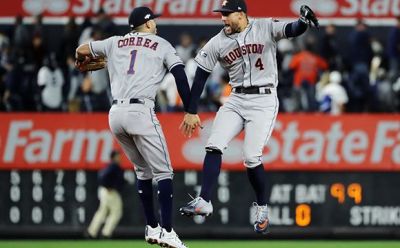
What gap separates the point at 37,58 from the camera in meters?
22.1

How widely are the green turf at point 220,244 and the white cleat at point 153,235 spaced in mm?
5096

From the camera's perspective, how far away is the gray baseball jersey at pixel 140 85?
14.2 m

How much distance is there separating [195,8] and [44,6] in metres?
2.22

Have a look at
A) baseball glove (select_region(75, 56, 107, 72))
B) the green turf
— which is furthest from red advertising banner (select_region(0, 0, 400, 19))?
baseball glove (select_region(75, 56, 107, 72))

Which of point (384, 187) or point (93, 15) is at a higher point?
point (93, 15)

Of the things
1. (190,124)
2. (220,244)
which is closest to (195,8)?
(220,244)

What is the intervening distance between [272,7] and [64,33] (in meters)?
3.66

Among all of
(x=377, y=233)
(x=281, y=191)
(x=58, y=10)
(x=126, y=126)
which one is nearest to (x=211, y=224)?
(x=281, y=191)

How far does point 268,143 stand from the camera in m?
21.2

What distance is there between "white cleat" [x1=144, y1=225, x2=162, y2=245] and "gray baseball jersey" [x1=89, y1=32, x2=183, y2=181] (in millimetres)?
638

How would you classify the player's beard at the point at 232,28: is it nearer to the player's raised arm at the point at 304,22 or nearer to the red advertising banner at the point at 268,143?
the player's raised arm at the point at 304,22

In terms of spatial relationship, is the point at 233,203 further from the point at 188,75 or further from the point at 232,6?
the point at 232,6

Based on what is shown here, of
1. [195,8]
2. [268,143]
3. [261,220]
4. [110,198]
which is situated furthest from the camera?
[110,198]

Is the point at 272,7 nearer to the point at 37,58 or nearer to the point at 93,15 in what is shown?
the point at 93,15
